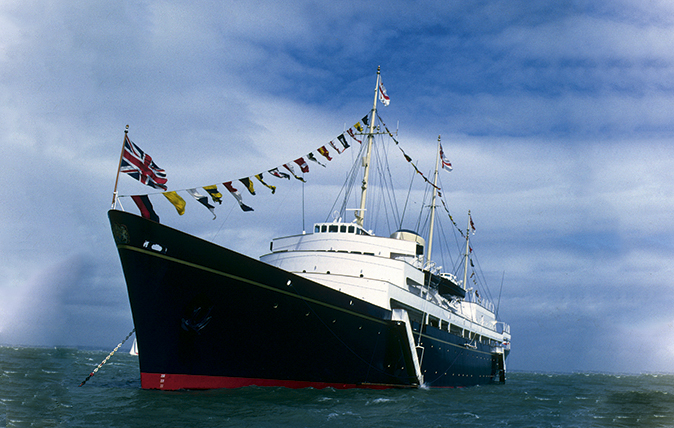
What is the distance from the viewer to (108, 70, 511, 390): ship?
48.3 ft

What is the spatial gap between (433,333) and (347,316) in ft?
26.1

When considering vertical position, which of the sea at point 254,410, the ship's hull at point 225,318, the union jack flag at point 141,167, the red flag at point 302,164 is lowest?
the sea at point 254,410

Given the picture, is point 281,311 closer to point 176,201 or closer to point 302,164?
point 176,201

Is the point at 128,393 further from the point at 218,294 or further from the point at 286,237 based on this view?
the point at 286,237

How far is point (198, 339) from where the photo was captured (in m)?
15.3

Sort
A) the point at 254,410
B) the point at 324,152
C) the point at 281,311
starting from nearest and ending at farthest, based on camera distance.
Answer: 1. the point at 254,410
2. the point at 281,311
3. the point at 324,152

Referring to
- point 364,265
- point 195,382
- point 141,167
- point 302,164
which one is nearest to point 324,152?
point 302,164

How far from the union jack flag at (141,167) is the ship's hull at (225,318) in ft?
3.93

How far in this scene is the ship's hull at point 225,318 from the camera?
1461 cm

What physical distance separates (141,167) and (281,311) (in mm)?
6616

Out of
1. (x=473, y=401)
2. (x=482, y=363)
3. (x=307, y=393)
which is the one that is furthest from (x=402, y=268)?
(x=482, y=363)

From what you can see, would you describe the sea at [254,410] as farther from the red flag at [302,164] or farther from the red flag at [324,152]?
the red flag at [324,152]

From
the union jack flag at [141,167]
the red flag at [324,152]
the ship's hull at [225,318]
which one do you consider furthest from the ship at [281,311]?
the red flag at [324,152]

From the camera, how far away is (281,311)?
16.7m
